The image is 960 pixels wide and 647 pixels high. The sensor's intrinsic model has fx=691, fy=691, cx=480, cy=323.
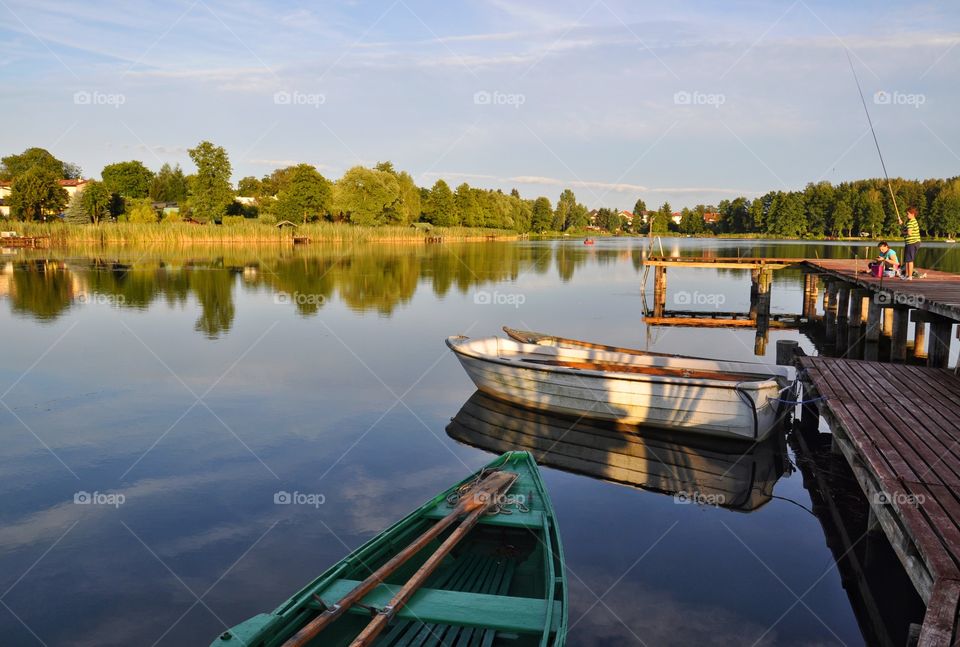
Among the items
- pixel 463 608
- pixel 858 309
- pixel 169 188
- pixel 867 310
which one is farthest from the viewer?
pixel 169 188

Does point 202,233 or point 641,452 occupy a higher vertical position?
point 202,233

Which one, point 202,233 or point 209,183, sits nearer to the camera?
point 202,233

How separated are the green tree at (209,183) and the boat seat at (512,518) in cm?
8267

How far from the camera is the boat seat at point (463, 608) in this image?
5.30 meters

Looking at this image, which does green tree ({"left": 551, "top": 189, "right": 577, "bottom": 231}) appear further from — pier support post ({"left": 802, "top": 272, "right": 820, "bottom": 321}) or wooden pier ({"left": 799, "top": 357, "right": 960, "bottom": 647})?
wooden pier ({"left": 799, "top": 357, "right": 960, "bottom": 647})

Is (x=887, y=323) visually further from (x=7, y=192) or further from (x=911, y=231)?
(x=7, y=192)

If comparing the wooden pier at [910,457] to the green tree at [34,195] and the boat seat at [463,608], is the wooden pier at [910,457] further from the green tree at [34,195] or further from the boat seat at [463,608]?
the green tree at [34,195]

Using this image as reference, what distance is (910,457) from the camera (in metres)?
7.21

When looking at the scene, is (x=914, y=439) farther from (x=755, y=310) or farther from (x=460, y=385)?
(x=755, y=310)

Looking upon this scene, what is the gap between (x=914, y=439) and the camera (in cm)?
784

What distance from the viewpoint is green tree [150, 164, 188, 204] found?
116 m

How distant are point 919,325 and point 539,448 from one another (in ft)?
38.6

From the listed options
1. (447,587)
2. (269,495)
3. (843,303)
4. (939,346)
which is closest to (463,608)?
(447,587)

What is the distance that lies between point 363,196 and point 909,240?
74318 millimetres
